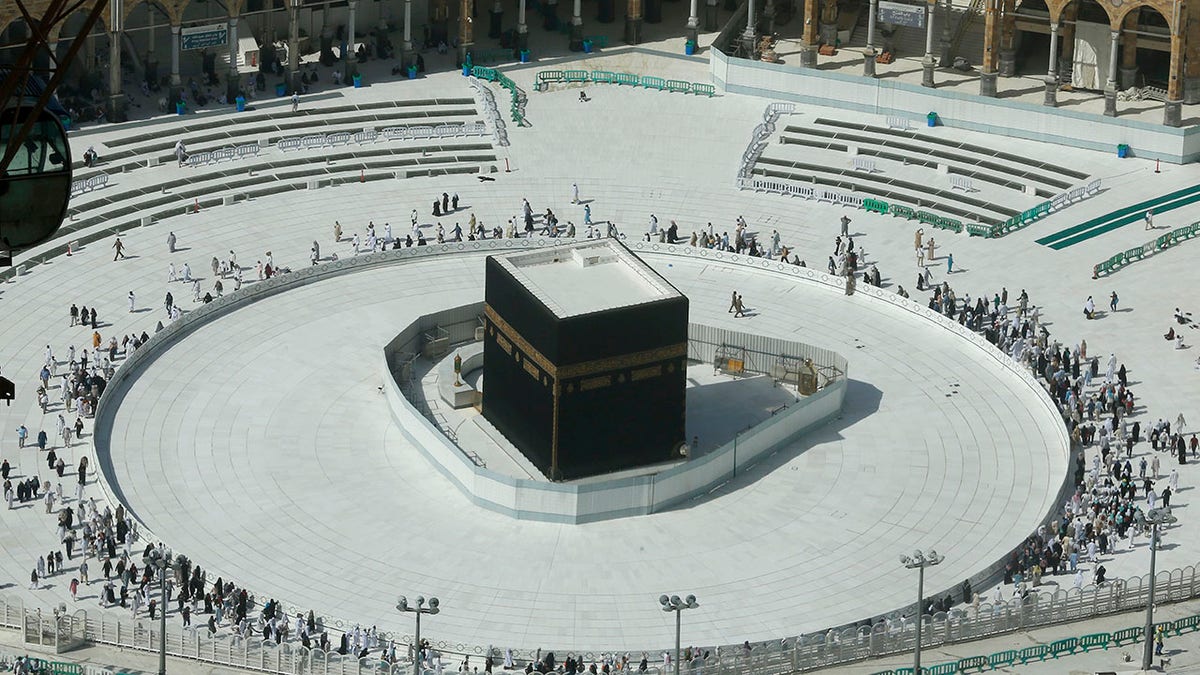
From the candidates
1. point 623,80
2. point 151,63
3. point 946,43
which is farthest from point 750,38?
point 151,63

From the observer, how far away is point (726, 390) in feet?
340

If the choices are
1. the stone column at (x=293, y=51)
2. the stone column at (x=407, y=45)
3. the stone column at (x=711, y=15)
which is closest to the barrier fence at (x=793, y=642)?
the stone column at (x=293, y=51)

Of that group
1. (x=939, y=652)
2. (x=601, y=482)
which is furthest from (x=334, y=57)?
(x=939, y=652)

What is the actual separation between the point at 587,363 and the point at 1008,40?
55867 mm

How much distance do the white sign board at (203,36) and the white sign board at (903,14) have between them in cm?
3943

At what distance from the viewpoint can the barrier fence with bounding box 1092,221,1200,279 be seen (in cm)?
11688

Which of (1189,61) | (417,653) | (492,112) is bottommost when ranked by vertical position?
(417,653)

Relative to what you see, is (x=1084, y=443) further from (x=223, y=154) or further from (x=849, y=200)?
(x=223, y=154)

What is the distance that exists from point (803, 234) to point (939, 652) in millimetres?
43597

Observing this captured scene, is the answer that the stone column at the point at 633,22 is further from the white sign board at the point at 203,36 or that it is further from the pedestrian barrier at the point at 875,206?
the pedestrian barrier at the point at 875,206

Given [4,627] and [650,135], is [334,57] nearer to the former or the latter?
[650,135]

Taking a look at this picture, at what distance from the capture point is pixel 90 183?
121562mm

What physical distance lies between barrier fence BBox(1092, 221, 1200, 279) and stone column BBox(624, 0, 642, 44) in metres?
39.6

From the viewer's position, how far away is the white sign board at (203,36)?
440 feet
